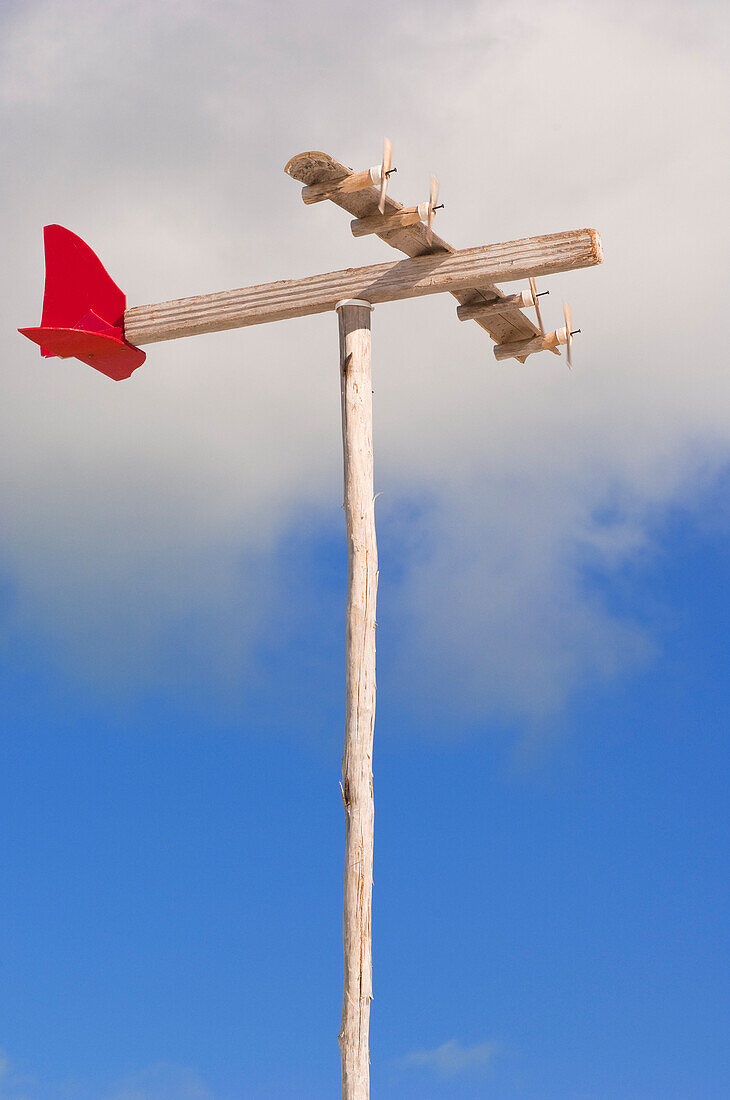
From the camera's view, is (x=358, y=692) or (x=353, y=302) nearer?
(x=358, y=692)

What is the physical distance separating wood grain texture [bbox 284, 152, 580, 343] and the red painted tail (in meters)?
1.91

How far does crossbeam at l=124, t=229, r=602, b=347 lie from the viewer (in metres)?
7.35

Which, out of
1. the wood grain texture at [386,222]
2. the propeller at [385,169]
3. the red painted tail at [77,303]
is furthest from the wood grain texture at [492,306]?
the red painted tail at [77,303]

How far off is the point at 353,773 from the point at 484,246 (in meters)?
3.37

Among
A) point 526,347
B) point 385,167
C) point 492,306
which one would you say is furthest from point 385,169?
point 526,347

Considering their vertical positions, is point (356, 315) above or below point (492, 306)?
below

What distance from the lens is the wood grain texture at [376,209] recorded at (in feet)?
23.5

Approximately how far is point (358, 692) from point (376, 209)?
2.99 meters

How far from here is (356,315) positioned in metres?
7.77

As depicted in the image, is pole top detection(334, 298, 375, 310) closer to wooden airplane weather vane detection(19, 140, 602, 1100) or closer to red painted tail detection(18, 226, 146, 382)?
wooden airplane weather vane detection(19, 140, 602, 1100)

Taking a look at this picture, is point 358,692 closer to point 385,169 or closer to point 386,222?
point 386,222

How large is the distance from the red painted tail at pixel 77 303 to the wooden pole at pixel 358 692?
1759mm

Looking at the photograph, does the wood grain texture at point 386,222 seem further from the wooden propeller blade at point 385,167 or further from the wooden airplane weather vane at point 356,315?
the wooden propeller blade at point 385,167

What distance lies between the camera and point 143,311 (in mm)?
8492
